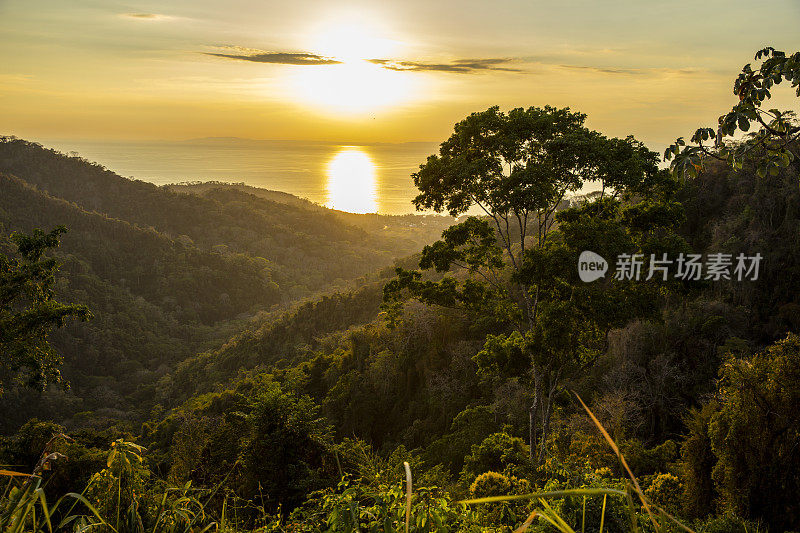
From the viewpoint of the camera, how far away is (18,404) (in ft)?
130

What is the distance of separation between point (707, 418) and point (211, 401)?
985 inches

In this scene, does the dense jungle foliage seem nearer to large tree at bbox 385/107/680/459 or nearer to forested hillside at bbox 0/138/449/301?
large tree at bbox 385/107/680/459

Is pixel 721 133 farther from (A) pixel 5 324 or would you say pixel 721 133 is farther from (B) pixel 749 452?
→ (A) pixel 5 324

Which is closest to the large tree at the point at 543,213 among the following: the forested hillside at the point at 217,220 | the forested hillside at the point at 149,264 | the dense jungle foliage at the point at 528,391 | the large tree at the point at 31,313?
the dense jungle foliage at the point at 528,391

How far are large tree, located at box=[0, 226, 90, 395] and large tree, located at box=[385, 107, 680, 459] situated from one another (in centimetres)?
809

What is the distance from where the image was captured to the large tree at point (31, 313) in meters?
10.5

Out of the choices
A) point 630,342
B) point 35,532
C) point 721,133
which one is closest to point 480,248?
point 630,342

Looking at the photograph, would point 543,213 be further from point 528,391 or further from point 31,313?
point 31,313

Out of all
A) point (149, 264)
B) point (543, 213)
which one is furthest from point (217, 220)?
point (543, 213)

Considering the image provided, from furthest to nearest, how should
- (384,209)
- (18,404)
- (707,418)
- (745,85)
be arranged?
(384,209)
(18,404)
(707,418)
(745,85)

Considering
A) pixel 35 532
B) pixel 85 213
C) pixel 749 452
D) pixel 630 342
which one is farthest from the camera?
pixel 85 213

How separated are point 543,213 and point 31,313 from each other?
39.1 ft

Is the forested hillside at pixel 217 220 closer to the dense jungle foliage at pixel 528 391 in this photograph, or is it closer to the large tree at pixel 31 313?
the dense jungle foliage at pixel 528 391

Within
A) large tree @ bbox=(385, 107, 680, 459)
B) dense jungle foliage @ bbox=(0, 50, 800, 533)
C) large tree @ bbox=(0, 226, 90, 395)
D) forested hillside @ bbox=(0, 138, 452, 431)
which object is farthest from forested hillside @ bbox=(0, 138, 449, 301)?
large tree @ bbox=(385, 107, 680, 459)
